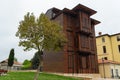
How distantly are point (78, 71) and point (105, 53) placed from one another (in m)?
24.4

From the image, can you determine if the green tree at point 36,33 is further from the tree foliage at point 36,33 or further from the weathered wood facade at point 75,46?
the weathered wood facade at point 75,46

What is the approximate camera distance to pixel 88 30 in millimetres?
39969

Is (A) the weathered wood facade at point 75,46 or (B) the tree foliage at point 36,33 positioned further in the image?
(A) the weathered wood facade at point 75,46

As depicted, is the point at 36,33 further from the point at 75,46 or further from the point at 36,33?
the point at 75,46

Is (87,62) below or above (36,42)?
below

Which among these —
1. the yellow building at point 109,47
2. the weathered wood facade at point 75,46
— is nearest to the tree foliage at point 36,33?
the weathered wood facade at point 75,46

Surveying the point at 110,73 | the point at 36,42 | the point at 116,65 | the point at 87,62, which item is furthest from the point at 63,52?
the point at 116,65

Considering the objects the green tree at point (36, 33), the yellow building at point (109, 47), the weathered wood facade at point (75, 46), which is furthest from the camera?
the yellow building at point (109, 47)

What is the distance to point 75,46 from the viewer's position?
38.3m

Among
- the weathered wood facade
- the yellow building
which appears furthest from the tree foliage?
the yellow building

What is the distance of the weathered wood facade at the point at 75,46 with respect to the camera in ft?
120

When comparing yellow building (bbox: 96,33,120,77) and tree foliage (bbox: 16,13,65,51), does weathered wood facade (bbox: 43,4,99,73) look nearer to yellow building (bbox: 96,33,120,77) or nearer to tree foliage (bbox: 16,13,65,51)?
tree foliage (bbox: 16,13,65,51)

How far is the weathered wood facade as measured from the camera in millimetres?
36562

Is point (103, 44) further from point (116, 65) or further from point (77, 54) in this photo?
point (77, 54)
